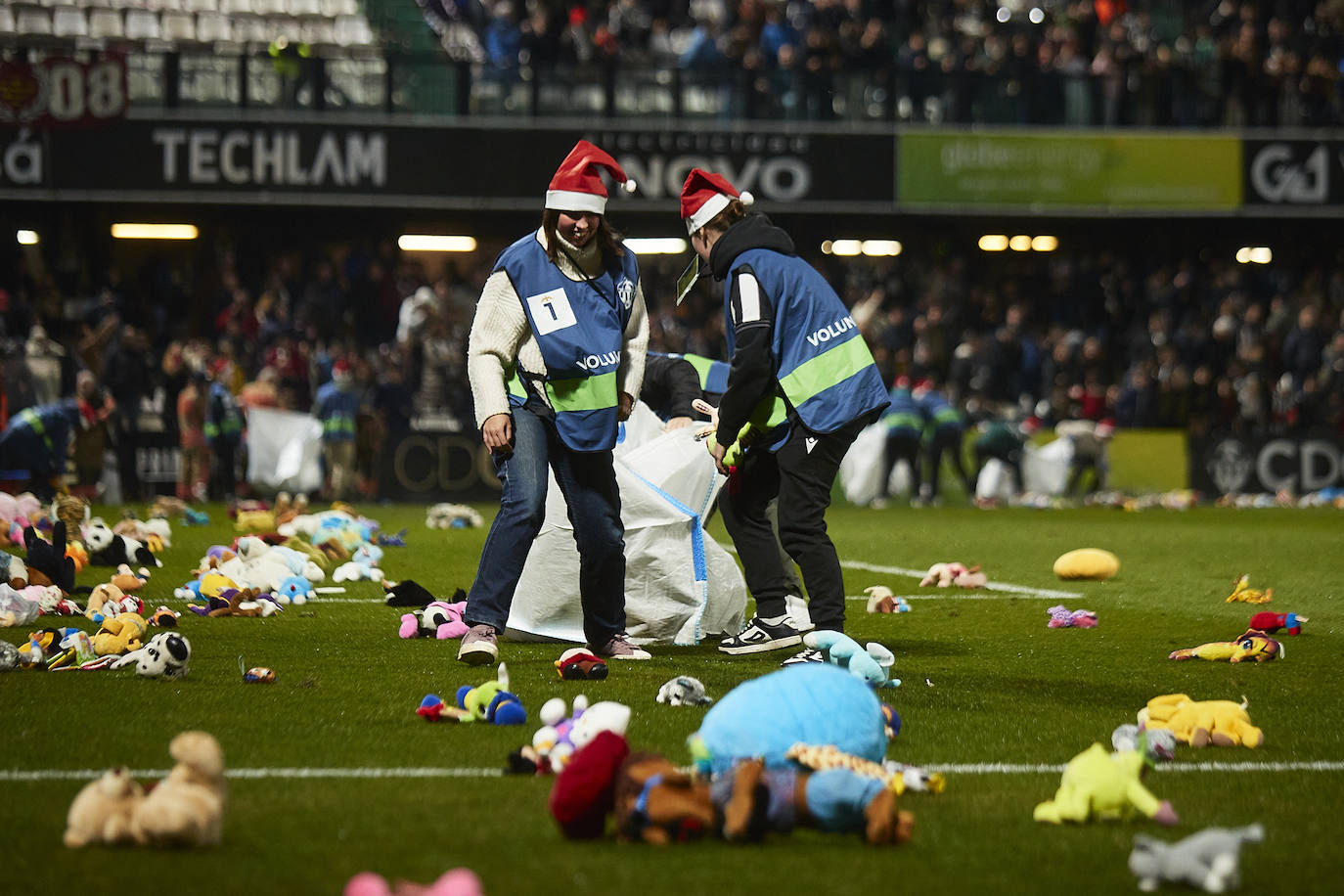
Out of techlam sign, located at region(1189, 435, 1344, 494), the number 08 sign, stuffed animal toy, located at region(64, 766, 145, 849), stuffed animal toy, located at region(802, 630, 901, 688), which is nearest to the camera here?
stuffed animal toy, located at region(64, 766, 145, 849)

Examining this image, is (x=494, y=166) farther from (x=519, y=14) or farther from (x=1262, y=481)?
(x=1262, y=481)

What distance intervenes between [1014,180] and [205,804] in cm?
2155

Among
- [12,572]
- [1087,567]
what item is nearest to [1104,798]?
[12,572]

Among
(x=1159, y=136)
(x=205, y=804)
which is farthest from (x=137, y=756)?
(x=1159, y=136)

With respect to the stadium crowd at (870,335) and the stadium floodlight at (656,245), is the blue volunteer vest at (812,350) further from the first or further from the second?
the stadium floodlight at (656,245)

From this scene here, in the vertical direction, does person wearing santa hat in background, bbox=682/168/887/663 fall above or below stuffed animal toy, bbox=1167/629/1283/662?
above

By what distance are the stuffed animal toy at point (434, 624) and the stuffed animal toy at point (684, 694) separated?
1911mm

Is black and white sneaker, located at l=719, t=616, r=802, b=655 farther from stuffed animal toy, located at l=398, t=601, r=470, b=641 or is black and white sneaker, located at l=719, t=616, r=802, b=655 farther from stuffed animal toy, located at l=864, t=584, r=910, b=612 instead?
stuffed animal toy, located at l=864, t=584, r=910, b=612

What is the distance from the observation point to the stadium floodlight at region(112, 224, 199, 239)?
2402 cm

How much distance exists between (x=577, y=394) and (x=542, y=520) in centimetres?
47

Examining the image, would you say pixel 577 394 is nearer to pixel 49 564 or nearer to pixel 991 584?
pixel 49 564

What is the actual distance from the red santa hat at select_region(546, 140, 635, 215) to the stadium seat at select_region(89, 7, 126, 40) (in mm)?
18831

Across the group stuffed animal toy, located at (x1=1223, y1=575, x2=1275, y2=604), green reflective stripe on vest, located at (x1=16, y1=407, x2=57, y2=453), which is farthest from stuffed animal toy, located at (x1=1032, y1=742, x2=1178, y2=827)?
green reflective stripe on vest, located at (x1=16, y1=407, x2=57, y2=453)

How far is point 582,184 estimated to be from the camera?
18.6 ft
